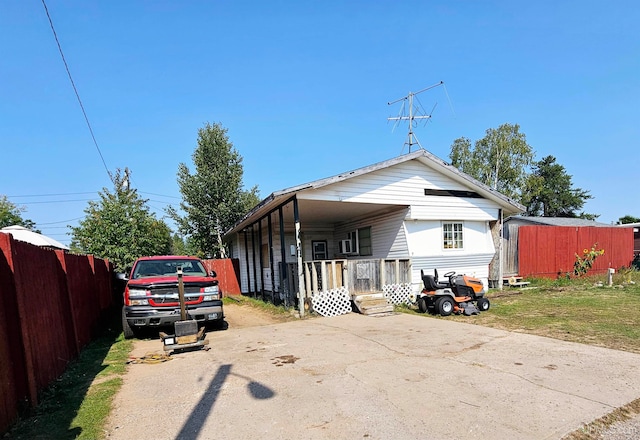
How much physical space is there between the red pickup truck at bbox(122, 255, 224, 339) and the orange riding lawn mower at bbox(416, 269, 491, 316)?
5745 millimetres

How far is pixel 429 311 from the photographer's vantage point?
33.5ft

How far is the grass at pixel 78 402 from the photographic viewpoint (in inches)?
134

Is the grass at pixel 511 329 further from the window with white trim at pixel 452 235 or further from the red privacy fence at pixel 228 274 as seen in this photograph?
the red privacy fence at pixel 228 274

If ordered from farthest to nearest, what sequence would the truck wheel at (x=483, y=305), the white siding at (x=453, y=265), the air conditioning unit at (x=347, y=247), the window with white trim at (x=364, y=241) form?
the air conditioning unit at (x=347, y=247), the window with white trim at (x=364, y=241), the white siding at (x=453, y=265), the truck wheel at (x=483, y=305)

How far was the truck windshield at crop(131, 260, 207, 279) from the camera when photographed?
8.41 metres

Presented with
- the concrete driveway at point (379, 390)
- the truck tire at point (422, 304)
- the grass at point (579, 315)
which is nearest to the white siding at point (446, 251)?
the grass at point (579, 315)

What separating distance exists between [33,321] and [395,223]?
10.6 m

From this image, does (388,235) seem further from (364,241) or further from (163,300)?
(163,300)

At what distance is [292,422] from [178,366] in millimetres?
2974

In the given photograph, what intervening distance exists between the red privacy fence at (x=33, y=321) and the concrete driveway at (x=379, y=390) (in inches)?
38.5

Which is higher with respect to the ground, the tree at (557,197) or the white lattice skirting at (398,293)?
the tree at (557,197)

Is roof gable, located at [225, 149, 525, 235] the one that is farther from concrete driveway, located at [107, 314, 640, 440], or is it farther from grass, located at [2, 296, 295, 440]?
grass, located at [2, 296, 295, 440]

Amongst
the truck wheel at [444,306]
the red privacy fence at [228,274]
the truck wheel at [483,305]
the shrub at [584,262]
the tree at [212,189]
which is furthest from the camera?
the tree at [212,189]

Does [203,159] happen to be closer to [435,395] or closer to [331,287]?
[331,287]
